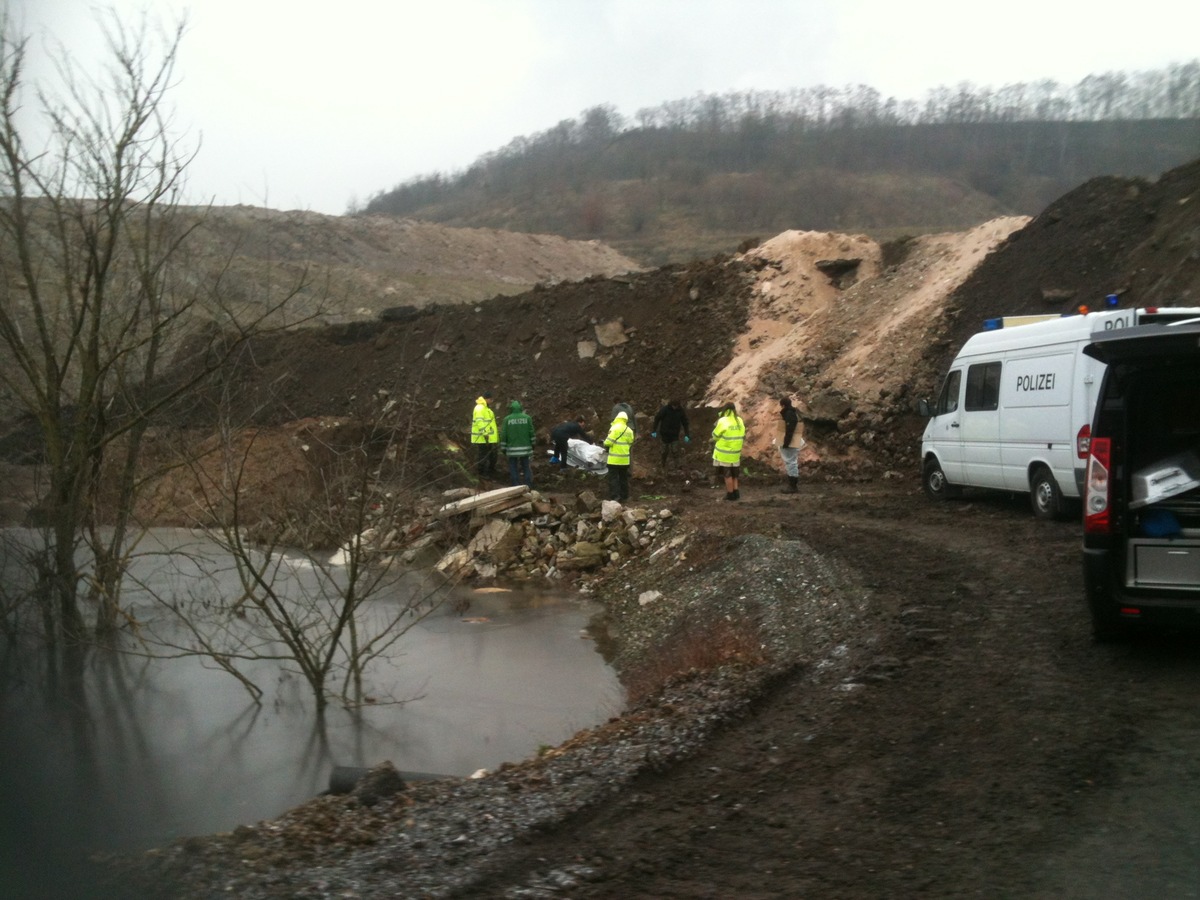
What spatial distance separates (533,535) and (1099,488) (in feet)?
34.3

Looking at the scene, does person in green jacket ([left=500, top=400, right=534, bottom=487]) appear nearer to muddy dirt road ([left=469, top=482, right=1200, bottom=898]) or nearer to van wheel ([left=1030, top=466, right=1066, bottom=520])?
van wheel ([left=1030, top=466, right=1066, bottom=520])

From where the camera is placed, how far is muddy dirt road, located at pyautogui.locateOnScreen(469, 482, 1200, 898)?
429 centimetres

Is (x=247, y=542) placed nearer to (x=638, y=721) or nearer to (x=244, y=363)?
(x=244, y=363)

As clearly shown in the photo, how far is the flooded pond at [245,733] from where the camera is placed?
7.57 metres

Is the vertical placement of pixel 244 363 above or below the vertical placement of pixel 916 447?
above

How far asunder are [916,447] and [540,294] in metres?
14.5

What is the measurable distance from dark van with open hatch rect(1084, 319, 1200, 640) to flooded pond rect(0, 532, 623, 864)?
4439 millimetres

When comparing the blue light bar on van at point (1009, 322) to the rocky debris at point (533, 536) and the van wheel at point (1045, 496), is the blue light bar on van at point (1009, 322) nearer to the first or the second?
the van wheel at point (1045, 496)

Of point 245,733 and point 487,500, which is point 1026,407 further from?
point 245,733

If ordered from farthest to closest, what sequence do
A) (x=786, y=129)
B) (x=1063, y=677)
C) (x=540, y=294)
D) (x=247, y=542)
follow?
(x=786, y=129)
(x=540, y=294)
(x=247, y=542)
(x=1063, y=677)

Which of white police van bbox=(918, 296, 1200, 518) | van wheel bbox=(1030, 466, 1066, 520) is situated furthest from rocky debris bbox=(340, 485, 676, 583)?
van wheel bbox=(1030, 466, 1066, 520)

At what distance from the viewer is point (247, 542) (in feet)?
32.5

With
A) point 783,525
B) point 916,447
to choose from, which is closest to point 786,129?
point 916,447

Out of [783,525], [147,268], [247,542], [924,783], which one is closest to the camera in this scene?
[924,783]
